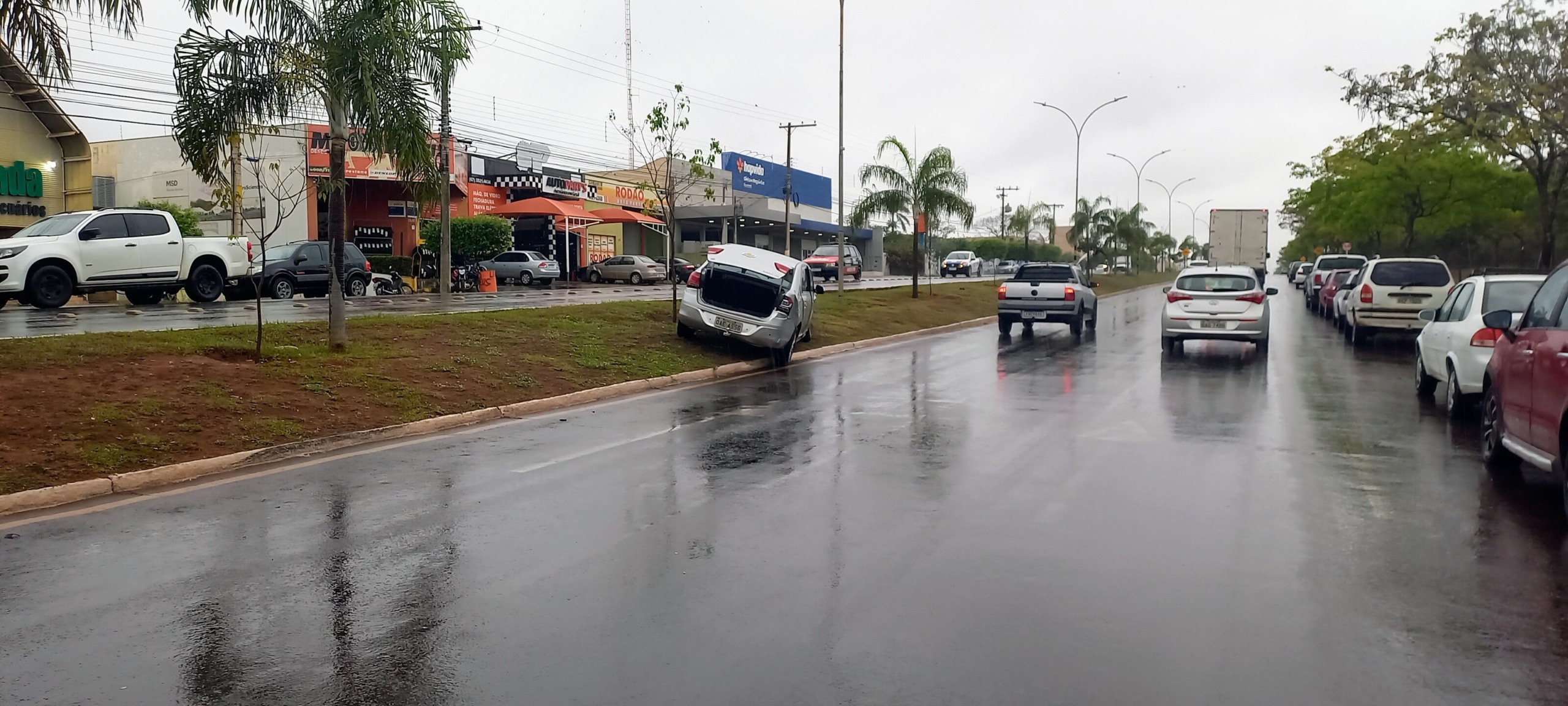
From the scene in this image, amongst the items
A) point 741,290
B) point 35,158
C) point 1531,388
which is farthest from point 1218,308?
point 35,158

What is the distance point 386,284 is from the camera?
35188 mm

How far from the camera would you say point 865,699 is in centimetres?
429

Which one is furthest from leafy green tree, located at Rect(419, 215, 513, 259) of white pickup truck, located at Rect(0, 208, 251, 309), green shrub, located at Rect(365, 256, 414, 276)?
white pickup truck, located at Rect(0, 208, 251, 309)

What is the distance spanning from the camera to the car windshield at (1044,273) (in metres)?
25.5

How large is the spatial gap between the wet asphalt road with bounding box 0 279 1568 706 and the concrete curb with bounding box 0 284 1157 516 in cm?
57

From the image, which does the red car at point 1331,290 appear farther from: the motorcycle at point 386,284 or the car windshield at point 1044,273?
the motorcycle at point 386,284

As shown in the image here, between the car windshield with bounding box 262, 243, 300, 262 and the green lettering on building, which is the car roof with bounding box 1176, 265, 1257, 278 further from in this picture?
the green lettering on building

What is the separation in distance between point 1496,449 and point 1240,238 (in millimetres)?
49026

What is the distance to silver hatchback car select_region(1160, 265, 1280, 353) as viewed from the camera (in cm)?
1928

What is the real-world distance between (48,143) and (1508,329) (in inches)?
1564

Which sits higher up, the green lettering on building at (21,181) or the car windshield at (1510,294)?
the green lettering on building at (21,181)

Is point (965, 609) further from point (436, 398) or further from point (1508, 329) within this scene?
point (436, 398)

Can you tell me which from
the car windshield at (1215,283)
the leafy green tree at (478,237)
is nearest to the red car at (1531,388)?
the car windshield at (1215,283)

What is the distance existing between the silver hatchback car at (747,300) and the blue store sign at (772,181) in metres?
55.6
